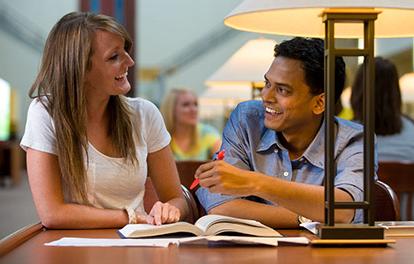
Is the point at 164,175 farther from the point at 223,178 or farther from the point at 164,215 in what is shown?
the point at 223,178

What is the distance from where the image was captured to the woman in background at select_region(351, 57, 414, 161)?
4.08 meters

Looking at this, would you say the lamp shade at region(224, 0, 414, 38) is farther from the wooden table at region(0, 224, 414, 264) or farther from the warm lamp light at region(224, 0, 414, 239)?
the wooden table at region(0, 224, 414, 264)

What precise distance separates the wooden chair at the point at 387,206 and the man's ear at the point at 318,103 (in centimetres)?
35

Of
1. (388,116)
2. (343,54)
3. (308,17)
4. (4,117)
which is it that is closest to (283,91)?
(308,17)

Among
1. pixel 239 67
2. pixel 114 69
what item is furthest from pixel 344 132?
pixel 239 67

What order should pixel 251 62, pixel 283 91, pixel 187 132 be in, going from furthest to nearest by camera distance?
pixel 187 132
pixel 251 62
pixel 283 91

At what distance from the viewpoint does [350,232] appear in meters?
1.72

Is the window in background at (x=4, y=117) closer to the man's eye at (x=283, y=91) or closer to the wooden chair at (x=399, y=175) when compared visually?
the wooden chair at (x=399, y=175)

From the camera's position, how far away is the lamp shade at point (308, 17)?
5.49ft

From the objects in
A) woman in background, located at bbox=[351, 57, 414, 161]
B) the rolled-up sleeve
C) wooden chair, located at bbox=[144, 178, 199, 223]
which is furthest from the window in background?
the rolled-up sleeve

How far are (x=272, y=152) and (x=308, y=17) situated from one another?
426 mm

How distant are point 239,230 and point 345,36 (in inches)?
20.8

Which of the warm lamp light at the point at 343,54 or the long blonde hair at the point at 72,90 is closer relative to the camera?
the warm lamp light at the point at 343,54

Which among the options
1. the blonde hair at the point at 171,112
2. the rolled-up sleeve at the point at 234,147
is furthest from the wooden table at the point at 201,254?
the blonde hair at the point at 171,112
